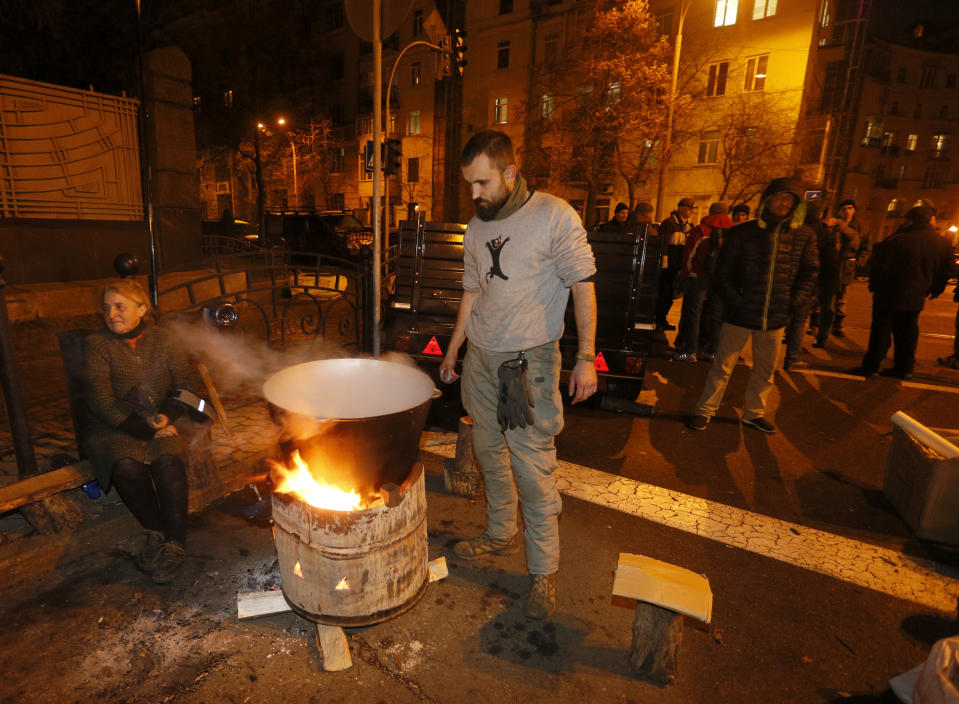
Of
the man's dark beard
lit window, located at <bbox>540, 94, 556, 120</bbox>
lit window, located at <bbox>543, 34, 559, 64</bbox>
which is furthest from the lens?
lit window, located at <bbox>543, 34, 559, 64</bbox>

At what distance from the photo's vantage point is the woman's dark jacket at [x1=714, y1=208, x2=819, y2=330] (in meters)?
4.81

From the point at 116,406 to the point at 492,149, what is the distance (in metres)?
2.58

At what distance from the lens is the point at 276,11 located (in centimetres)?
2833

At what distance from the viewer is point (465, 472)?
12.8 feet

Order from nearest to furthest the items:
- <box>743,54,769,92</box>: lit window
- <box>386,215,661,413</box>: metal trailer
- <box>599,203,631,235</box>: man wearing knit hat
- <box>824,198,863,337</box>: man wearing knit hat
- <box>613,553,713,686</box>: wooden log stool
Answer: <box>613,553,713,686</box>: wooden log stool, <box>386,215,661,413</box>: metal trailer, <box>824,198,863,337</box>: man wearing knit hat, <box>599,203,631,235</box>: man wearing knit hat, <box>743,54,769,92</box>: lit window

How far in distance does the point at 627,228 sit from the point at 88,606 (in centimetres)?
852

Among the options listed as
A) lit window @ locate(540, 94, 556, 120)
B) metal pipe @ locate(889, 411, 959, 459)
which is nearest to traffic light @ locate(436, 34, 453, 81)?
metal pipe @ locate(889, 411, 959, 459)

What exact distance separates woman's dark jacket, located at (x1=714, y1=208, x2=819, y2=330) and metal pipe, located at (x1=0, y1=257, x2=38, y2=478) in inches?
217

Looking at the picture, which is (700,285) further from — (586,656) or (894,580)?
(586,656)

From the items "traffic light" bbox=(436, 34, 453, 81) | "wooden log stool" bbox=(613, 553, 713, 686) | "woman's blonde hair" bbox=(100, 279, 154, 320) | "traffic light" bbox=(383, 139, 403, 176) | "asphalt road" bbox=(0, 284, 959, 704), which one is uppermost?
"traffic light" bbox=(436, 34, 453, 81)

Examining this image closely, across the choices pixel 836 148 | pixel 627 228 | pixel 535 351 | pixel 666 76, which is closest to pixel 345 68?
pixel 666 76

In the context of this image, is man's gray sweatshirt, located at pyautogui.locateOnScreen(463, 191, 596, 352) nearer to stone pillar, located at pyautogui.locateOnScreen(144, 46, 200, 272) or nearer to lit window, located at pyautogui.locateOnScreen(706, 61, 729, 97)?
stone pillar, located at pyautogui.locateOnScreen(144, 46, 200, 272)

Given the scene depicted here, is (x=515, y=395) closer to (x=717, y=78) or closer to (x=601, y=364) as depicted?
(x=601, y=364)

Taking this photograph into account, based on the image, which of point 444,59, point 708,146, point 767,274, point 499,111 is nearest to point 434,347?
Result: point 767,274
